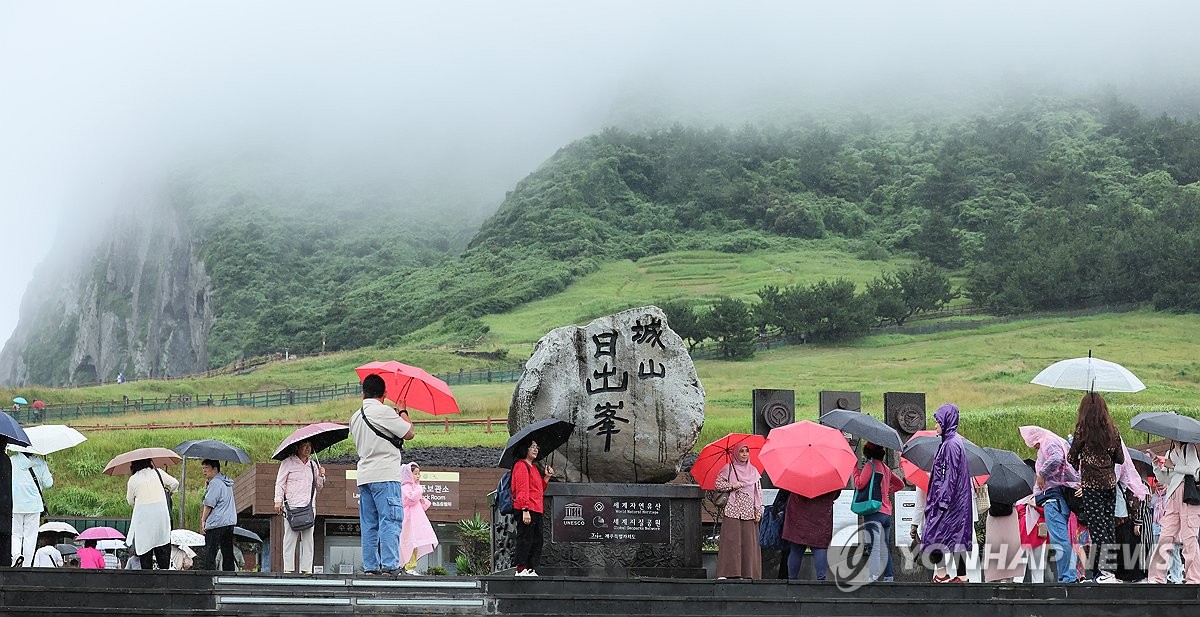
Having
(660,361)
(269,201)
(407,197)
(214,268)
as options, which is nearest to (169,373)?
(214,268)

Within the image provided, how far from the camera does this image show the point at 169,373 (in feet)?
337

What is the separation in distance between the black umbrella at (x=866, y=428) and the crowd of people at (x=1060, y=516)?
12 centimetres

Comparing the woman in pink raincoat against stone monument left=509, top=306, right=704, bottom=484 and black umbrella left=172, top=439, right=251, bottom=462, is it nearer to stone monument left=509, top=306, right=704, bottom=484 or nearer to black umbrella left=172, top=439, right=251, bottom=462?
stone monument left=509, top=306, right=704, bottom=484

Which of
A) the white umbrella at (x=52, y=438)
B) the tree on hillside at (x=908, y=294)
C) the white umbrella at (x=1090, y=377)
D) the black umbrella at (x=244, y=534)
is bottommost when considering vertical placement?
the black umbrella at (x=244, y=534)

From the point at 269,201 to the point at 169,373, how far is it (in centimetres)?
2081

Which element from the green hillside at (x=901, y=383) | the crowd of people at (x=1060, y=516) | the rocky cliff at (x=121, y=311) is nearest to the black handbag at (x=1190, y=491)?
the crowd of people at (x=1060, y=516)

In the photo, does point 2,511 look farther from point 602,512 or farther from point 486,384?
point 486,384

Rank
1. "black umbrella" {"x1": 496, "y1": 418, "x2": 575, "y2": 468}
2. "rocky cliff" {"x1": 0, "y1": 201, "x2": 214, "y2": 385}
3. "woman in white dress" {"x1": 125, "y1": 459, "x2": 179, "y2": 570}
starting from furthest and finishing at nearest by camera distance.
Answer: "rocky cliff" {"x1": 0, "y1": 201, "x2": 214, "y2": 385} < "woman in white dress" {"x1": 125, "y1": 459, "x2": 179, "y2": 570} < "black umbrella" {"x1": 496, "y1": 418, "x2": 575, "y2": 468}

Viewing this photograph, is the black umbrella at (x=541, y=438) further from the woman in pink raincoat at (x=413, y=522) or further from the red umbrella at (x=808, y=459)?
the woman in pink raincoat at (x=413, y=522)

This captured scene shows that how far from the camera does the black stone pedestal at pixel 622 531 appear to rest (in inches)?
459

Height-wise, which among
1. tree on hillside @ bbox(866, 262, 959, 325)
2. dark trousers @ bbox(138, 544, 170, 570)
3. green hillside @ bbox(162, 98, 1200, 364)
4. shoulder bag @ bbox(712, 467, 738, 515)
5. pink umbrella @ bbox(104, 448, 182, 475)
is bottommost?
dark trousers @ bbox(138, 544, 170, 570)

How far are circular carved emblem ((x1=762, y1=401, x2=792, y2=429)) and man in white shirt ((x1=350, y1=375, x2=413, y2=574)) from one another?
8886 millimetres

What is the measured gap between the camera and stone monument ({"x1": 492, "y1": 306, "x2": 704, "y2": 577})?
11703 mm

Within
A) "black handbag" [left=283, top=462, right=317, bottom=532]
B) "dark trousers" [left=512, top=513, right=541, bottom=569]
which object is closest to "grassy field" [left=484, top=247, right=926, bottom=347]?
"black handbag" [left=283, top=462, right=317, bottom=532]
